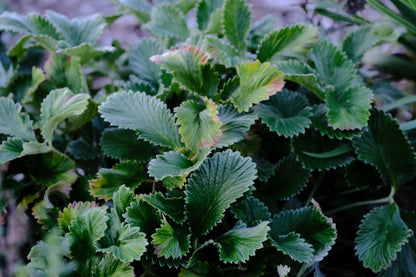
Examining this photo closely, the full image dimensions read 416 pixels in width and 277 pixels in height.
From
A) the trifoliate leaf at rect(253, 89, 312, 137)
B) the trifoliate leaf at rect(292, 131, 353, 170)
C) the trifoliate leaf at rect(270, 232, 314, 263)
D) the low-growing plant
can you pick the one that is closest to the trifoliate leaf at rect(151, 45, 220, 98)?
the low-growing plant

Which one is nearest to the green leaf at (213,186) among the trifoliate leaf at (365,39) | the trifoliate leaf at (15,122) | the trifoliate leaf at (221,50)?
the trifoliate leaf at (221,50)

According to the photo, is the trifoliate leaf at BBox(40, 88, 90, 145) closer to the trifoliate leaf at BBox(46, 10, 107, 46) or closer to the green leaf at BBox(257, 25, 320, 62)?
the trifoliate leaf at BBox(46, 10, 107, 46)

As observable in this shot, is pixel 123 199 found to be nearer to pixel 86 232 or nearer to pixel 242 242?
pixel 86 232

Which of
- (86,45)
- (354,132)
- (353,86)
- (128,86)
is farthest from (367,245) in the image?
(86,45)

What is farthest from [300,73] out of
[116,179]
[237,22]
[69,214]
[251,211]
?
[69,214]

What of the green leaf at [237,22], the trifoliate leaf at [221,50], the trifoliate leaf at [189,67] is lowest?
the trifoliate leaf at [189,67]

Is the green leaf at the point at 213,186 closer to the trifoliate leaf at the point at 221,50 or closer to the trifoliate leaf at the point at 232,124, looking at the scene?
the trifoliate leaf at the point at 232,124
